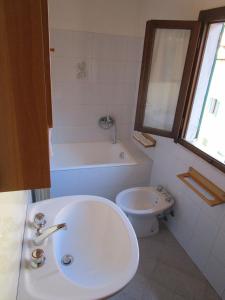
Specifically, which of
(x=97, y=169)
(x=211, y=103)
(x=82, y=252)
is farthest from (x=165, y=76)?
(x=82, y=252)

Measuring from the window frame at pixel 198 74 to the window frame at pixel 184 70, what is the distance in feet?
0.11

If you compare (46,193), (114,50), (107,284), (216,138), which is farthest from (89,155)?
(107,284)

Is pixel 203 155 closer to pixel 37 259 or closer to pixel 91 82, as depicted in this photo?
pixel 37 259

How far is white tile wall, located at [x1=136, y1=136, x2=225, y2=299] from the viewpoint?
155 cm

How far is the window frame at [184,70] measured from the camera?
1604 mm

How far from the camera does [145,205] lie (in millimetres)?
2205

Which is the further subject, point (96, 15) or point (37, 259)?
point (96, 15)

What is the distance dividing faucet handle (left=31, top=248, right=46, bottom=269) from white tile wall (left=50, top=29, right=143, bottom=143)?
5.89 ft

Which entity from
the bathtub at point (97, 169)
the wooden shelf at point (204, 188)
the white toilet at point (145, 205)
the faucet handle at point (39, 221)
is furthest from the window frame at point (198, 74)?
the faucet handle at point (39, 221)

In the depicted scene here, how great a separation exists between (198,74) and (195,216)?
1131 millimetres

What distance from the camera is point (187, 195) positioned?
1.86 meters

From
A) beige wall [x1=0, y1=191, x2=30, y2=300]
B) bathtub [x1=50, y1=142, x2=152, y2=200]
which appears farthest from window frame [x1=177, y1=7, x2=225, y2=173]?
beige wall [x1=0, y1=191, x2=30, y2=300]

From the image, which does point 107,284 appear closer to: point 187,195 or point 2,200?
point 2,200

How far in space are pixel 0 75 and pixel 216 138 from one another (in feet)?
5.38
